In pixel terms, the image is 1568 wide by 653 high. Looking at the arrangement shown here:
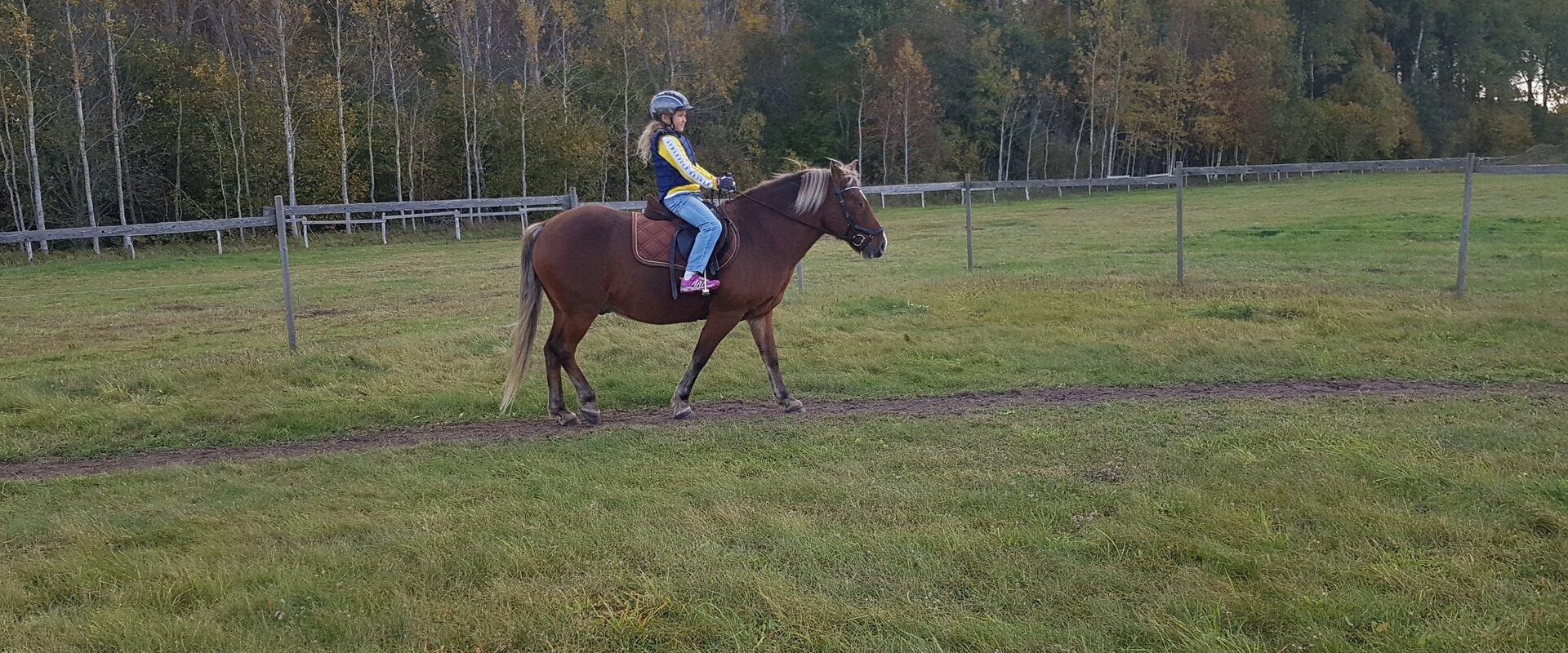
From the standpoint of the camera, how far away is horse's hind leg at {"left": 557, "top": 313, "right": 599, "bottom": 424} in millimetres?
8680

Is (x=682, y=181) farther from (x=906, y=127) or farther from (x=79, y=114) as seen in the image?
(x=906, y=127)

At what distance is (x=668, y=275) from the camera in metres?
8.59

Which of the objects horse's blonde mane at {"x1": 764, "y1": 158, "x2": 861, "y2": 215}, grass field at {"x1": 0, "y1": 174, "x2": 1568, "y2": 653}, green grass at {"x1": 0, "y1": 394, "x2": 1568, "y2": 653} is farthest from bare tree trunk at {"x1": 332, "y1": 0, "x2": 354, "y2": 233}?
green grass at {"x1": 0, "y1": 394, "x2": 1568, "y2": 653}

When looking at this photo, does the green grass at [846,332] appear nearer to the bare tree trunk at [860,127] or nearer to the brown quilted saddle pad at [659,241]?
the brown quilted saddle pad at [659,241]

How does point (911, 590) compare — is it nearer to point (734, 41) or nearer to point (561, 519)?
point (561, 519)

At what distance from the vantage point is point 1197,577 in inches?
177

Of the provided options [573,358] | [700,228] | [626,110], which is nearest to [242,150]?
[626,110]

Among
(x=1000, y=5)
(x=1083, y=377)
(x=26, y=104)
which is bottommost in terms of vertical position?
(x=1083, y=377)

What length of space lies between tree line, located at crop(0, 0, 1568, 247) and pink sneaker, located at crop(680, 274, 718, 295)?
30.5 m

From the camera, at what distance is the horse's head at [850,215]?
8898mm

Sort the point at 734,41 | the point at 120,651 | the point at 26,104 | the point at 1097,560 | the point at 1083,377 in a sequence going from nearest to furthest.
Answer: the point at 120,651 < the point at 1097,560 < the point at 1083,377 < the point at 26,104 < the point at 734,41

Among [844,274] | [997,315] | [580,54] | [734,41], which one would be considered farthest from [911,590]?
[734,41]

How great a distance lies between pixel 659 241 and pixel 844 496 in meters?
3.46

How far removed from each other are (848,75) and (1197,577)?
179 feet
